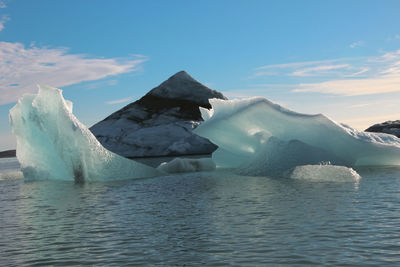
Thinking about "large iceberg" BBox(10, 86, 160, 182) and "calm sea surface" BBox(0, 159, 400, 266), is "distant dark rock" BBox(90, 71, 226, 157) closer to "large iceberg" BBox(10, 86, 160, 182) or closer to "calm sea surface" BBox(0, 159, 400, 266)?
"large iceberg" BBox(10, 86, 160, 182)

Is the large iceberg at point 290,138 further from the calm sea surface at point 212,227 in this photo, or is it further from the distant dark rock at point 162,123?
the distant dark rock at point 162,123

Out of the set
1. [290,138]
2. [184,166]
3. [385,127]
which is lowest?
[184,166]

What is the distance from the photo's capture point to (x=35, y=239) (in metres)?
5.32

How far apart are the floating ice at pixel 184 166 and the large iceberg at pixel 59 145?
126cm

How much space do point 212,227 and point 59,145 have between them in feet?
26.8

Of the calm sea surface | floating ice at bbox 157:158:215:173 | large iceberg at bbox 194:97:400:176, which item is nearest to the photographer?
the calm sea surface

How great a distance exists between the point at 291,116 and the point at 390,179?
10.2 feet

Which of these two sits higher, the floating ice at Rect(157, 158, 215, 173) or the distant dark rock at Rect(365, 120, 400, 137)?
the distant dark rock at Rect(365, 120, 400, 137)

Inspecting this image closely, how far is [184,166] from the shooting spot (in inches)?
600

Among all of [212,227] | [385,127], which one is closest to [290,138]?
[212,227]

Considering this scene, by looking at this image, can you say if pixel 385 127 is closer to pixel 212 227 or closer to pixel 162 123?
pixel 162 123

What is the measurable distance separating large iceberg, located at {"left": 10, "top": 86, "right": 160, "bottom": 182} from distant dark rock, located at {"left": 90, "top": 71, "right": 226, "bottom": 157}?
13692 mm

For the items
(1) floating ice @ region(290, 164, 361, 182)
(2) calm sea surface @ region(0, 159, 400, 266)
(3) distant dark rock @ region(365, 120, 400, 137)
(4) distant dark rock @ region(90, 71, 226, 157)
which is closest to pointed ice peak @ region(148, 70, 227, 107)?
(4) distant dark rock @ region(90, 71, 226, 157)

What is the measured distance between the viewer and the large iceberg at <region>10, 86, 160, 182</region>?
1223 centimetres
